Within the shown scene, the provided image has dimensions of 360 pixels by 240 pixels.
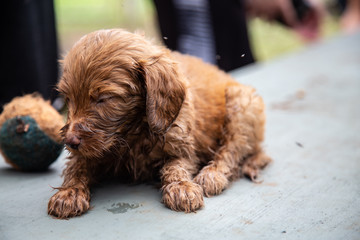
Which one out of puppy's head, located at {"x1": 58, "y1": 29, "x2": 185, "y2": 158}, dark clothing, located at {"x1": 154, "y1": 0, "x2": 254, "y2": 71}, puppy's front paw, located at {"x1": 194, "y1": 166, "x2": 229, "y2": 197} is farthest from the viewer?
dark clothing, located at {"x1": 154, "y1": 0, "x2": 254, "y2": 71}

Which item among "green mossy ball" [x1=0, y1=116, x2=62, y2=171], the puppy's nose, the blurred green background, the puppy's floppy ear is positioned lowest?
the blurred green background

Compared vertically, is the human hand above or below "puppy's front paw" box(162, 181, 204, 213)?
below

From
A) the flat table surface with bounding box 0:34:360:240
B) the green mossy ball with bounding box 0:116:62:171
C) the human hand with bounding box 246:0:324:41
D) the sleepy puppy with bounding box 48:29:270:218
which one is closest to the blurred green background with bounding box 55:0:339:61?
the human hand with bounding box 246:0:324:41

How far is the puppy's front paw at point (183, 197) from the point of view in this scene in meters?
3.02

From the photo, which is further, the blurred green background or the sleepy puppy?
the blurred green background

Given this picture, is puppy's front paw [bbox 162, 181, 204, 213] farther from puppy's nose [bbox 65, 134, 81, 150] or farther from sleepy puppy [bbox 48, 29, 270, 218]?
puppy's nose [bbox 65, 134, 81, 150]

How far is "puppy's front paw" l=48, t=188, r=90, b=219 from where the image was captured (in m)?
2.94

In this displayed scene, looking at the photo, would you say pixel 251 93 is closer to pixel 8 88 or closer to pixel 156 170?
pixel 156 170

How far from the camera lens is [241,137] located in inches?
148

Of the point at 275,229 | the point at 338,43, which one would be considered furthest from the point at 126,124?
the point at 338,43

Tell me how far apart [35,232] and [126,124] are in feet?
2.83

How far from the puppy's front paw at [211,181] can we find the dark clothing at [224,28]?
361cm

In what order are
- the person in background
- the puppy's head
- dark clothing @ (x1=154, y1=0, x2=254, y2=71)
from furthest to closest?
dark clothing @ (x1=154, y1=0, x2=254, y2=71), the person in background, the puppy's head

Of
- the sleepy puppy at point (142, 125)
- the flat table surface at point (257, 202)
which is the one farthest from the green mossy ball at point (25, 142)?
the sleepy puppy at point (142, 125)
